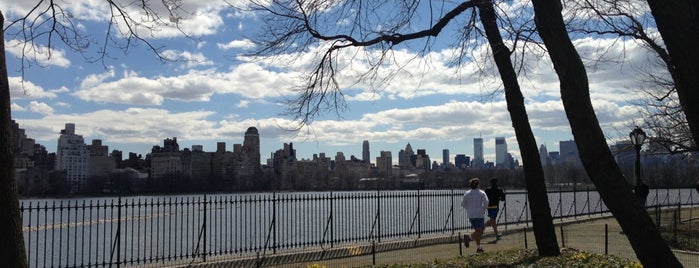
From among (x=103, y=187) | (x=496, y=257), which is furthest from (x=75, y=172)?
(x=496, y=257)

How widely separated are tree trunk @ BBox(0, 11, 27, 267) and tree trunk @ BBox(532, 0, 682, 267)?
213 inches

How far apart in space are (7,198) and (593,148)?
223 inches

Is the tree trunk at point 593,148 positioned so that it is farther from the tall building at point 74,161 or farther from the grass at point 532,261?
the tall building at point 74,161

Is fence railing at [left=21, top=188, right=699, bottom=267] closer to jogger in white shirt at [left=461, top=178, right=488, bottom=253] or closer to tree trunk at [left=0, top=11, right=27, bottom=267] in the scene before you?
jogger in white shirt at [left=461, top=178, right=488, bottom=253]

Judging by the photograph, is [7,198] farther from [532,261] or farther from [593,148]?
[532,261]

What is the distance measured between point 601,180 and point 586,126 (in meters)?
0.58

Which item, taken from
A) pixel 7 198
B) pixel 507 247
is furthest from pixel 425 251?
pixel 7 198

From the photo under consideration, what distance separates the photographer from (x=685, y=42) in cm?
566

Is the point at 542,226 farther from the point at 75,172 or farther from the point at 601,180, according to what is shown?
the point at 75,172

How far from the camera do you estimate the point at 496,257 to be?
37.6ft

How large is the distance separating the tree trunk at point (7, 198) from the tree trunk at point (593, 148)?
5414 millimetres

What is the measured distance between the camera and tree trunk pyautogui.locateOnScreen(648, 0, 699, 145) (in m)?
5.62

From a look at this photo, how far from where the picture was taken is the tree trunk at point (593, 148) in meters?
6.39

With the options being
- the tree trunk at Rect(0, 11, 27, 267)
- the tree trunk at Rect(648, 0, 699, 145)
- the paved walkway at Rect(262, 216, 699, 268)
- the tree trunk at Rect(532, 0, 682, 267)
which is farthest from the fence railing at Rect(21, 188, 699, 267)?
the tree trunk at Rect(648, 0, 699, 145)
